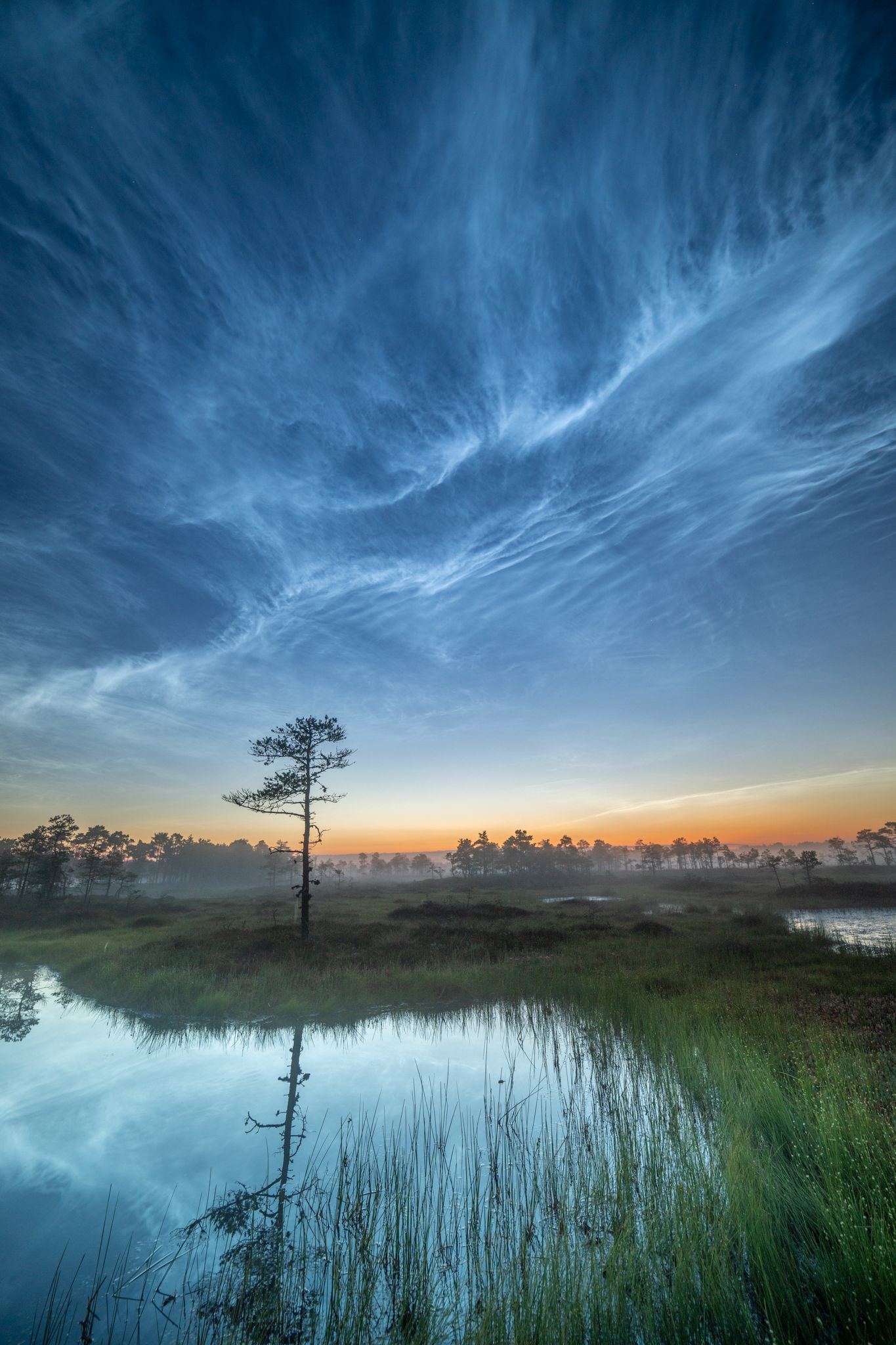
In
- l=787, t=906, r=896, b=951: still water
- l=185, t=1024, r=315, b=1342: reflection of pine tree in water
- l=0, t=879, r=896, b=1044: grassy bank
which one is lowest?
l=787, t=906, r=896, b=951: still water

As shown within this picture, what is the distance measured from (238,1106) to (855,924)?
4115cm

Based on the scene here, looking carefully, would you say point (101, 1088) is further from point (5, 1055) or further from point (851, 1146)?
point (851, 1146)

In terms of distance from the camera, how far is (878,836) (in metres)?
127

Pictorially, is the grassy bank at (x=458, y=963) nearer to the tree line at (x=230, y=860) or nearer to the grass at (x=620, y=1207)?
the grass at (x=620, y=1207)

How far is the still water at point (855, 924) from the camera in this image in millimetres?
25906

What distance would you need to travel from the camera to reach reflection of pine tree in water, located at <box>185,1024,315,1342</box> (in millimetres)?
4336

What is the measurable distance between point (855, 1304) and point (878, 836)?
543 ft

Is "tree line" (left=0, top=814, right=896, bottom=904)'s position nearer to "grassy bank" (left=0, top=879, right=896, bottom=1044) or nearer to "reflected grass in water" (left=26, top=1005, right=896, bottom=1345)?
"grassy bank" (left=0, top=879, right=896, bottom=1044)

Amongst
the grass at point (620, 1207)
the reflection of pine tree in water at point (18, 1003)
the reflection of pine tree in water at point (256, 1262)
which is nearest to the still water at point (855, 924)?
the grass at point (620, 1207)

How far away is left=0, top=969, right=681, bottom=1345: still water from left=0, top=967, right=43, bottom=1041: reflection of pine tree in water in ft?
0.56

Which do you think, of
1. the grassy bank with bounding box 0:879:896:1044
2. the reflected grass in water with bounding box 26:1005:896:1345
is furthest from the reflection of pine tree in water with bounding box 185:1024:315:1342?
the grassy bank with bounding box 0:879:896:1044

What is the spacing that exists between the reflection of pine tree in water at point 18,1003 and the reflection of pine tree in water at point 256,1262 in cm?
1145

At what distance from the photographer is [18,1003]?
1719 centimetres

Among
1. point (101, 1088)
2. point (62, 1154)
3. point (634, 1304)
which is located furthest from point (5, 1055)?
point (634, 1304)
